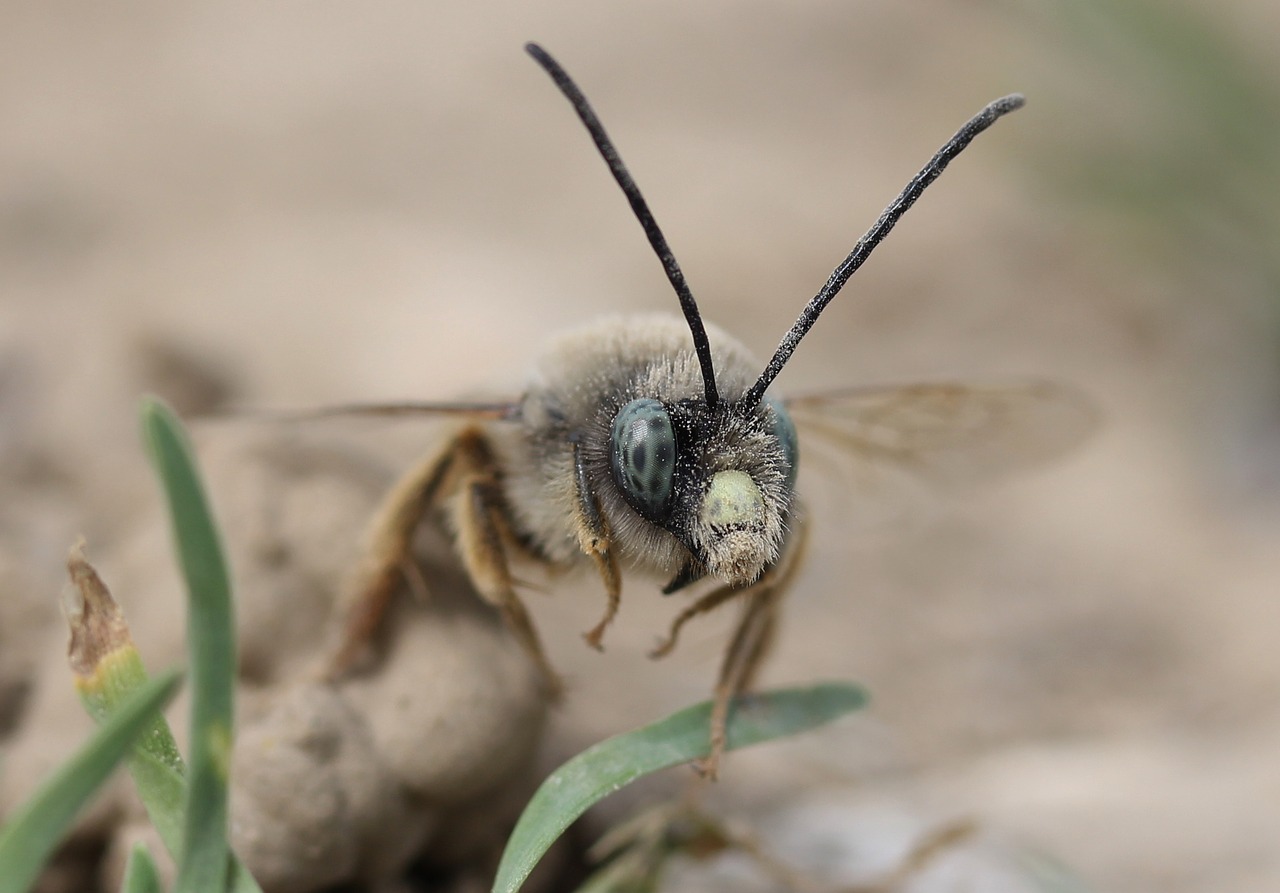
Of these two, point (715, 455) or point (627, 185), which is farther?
point (715, 455)

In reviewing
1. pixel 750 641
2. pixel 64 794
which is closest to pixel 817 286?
pixel 750 641

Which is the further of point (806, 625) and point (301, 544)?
point (806, 625)

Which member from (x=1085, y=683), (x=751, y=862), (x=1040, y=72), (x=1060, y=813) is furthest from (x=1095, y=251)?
(x=751, y=862)

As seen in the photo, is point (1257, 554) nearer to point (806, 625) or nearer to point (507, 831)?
point (806, 625)

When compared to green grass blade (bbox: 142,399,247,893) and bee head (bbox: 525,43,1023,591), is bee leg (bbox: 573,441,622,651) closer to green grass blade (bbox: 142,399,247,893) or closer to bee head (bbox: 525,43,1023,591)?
bee head (bbox: 525,43,1023,591)

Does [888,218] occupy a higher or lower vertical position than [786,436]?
higher

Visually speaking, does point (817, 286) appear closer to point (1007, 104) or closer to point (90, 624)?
point (1007, 104)
